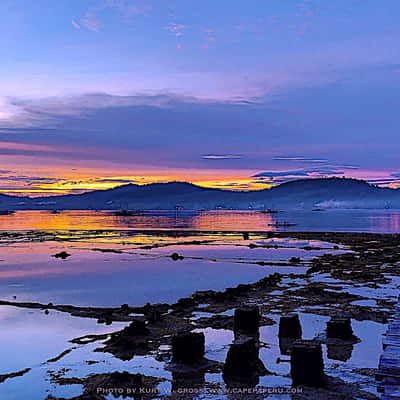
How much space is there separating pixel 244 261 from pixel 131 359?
1118 inches

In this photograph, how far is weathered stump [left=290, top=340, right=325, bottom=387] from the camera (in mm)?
11891

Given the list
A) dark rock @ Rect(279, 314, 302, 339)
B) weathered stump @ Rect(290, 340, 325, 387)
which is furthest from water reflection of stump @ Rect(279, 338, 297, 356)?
weathered stump @ Rect(290, 340, 325, 387)

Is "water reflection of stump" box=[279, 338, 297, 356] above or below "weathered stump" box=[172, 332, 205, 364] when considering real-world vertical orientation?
below

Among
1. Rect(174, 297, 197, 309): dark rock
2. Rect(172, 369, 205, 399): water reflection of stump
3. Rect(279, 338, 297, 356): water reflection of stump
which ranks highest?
Rect(174, 297, 197, 309): dark rock

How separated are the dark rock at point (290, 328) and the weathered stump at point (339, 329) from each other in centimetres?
98

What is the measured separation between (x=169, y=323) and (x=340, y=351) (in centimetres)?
637

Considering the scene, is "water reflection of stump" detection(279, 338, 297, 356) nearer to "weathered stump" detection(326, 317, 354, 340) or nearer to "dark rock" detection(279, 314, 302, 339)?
"dark rock" detection(279, 314, 302, 339)

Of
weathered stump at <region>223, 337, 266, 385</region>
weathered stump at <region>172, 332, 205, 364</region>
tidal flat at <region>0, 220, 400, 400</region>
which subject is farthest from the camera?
weathered stump at <region>172, 332, 205, 364</region>

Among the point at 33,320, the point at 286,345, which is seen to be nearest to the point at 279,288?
the point at 286,345

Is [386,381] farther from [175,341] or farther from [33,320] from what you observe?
[33,320]

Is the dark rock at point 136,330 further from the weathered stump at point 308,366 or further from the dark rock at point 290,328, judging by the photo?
the weathered stump at point 308,366

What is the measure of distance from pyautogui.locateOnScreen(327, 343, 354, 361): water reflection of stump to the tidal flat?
57 millimetres

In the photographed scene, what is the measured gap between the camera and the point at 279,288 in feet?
84.2

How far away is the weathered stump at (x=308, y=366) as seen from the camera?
1189 centimetres
